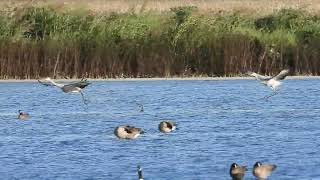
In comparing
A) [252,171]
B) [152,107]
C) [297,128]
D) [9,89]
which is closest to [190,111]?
[152,107]

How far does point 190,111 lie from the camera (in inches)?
948

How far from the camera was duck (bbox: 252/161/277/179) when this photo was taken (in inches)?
571

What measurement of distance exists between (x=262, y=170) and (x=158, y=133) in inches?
219

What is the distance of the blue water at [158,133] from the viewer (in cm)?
1593

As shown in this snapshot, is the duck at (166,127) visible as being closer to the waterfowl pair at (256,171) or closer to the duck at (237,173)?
the waterfowl pair at (256,171)

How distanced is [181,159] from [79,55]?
1463 cm

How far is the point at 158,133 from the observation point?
1998 centimetres

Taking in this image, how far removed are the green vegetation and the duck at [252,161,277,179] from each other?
1613 cm

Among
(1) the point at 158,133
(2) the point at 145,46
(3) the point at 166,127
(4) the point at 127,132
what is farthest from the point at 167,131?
(2) the point at 145,46

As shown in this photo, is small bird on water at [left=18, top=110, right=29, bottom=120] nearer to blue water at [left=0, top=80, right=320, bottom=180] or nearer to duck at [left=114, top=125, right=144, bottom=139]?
blue water at [left=0, top=80, right=320, bottom=180]

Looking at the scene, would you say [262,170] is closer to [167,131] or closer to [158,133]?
[167,131]

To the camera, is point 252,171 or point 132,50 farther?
point 132,50

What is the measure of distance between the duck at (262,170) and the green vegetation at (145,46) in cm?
1613

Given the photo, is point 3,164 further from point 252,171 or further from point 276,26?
point 276,26
